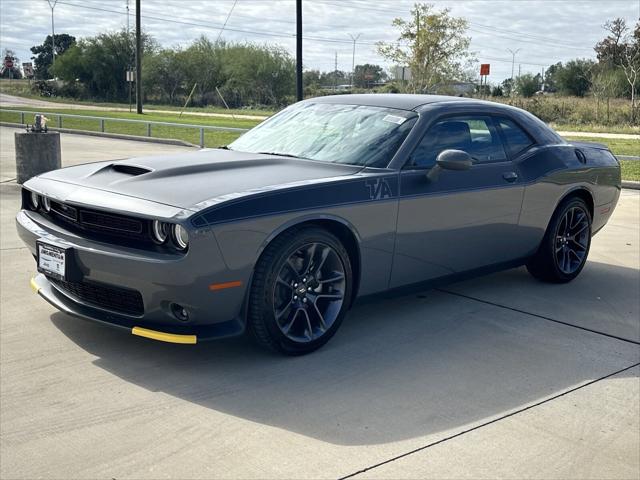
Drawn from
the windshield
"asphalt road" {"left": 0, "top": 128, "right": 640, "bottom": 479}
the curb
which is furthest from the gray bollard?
the curb

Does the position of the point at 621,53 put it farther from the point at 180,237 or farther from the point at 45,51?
the point at 45,51

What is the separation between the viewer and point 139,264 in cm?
397

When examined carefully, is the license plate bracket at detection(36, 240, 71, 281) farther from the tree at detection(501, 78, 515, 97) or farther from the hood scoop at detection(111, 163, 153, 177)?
the tree at detection(501, 78, 515, 97)

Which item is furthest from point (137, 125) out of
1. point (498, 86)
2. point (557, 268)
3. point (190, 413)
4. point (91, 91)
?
point (91, 91)

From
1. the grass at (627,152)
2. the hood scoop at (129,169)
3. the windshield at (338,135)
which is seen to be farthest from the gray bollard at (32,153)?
the grass at (627,152)

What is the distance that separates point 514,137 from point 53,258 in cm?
351

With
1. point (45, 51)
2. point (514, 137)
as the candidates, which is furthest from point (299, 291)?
point (45, 51)

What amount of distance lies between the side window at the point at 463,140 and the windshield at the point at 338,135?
6.6 inches

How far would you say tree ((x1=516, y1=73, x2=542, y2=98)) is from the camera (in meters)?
62.8

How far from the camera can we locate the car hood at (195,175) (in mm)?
4191

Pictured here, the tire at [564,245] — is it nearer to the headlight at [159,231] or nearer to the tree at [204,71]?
the headlight at [159,231]

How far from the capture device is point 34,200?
16.2ft

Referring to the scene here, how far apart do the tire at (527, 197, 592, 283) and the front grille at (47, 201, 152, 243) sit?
11.3 ft

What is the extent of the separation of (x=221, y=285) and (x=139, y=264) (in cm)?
43
